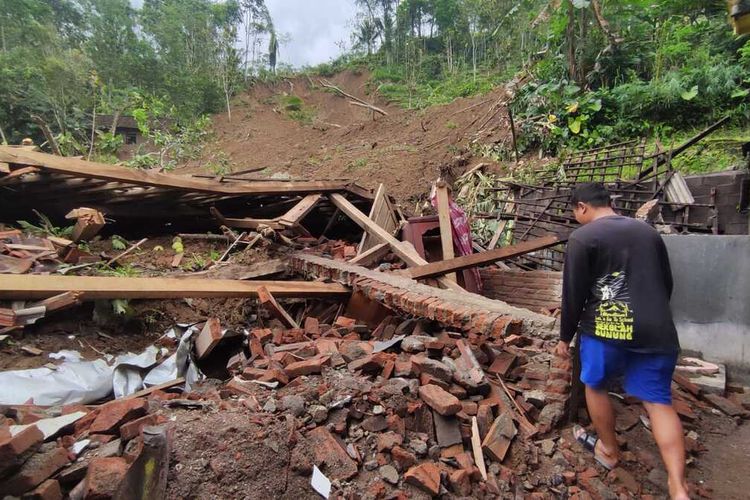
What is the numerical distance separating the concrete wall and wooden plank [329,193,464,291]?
2106 millimetres

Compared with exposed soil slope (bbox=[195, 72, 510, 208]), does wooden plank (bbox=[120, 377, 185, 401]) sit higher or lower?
lower

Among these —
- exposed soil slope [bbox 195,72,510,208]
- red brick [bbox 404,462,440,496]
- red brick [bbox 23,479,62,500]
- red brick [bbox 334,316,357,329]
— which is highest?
exposed soil slope [bbox 195,72,510,208]

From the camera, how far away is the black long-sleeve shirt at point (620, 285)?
2074mm

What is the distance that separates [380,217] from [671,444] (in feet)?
14.6

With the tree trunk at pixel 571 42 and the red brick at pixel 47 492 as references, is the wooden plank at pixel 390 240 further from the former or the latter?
the tree trunk at pixel 571 42

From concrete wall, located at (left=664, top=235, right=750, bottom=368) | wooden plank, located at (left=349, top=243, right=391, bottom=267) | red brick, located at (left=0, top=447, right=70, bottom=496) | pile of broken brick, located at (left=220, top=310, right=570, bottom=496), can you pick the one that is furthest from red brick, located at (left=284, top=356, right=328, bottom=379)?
concrete wall, located at (left=664, top=235, right=750, bottom=368)

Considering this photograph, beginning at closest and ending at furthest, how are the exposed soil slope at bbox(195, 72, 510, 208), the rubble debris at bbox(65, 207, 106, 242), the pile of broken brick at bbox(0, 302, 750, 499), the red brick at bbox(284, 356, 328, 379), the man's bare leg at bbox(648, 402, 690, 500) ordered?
1. the pile of broken brick at bbox(0, 302, 750, 499)
2. the man's bare leg at bbox(648, 402, 690, 500)
3. the red brick at bbox(284, 356, 328, 379)
4. the rubble debris at bbox(65, 207, 106, 242)
5. the exposed soil slope at bbox(195, 72, 510, 208)

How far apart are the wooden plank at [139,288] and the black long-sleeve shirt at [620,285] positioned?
7.97ft

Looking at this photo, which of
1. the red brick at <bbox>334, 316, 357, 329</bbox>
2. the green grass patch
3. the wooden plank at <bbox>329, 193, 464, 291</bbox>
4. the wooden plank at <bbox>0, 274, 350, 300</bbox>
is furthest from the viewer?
the green grass patch

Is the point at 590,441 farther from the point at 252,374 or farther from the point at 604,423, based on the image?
the point at 252,374

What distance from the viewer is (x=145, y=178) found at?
4.18 meters

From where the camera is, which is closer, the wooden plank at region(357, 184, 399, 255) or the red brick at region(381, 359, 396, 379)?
Answer: the red brick at region(381, 359, 396, 379)

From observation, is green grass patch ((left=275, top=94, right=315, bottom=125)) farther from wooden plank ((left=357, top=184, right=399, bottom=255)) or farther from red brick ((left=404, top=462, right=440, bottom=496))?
red brick ((left=404, top=462, right=440, bottom=496))

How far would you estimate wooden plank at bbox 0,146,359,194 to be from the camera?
352cm
